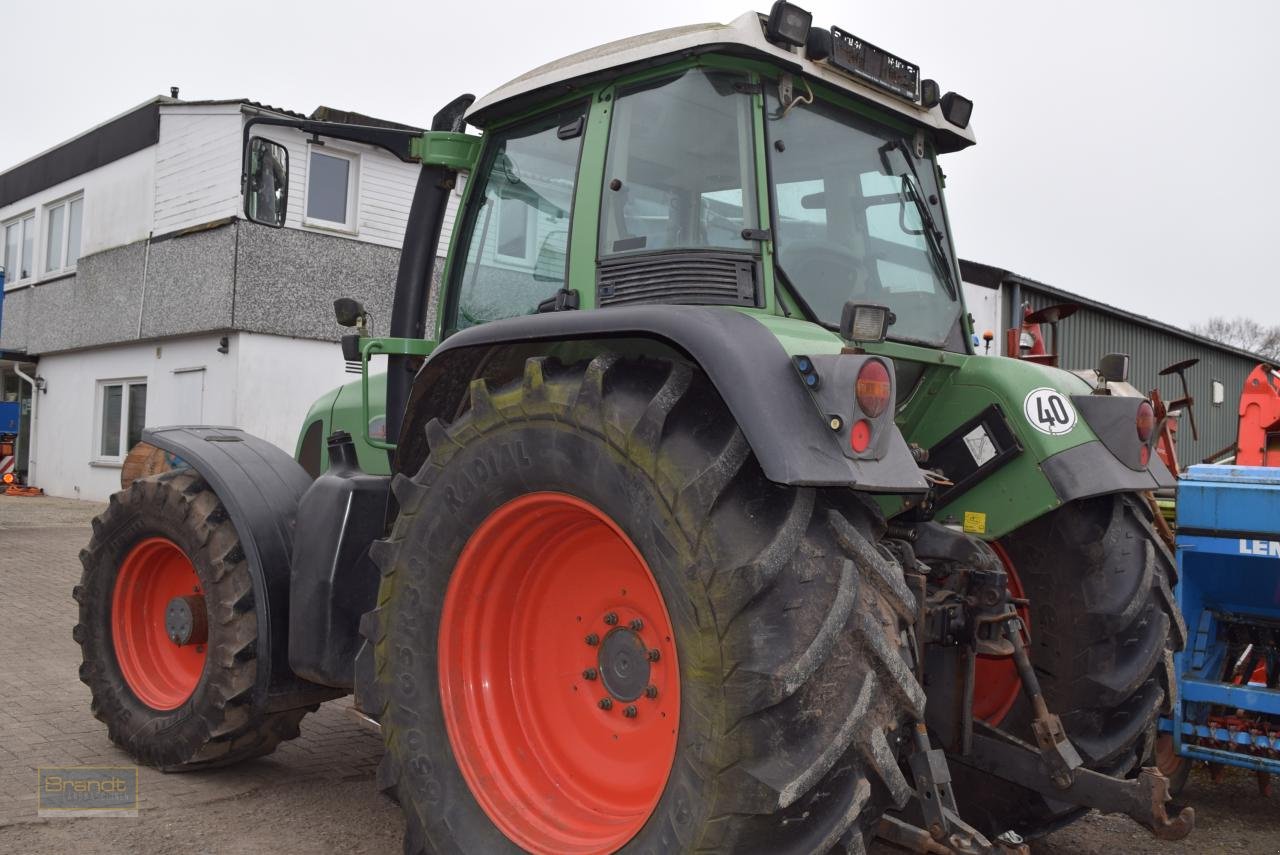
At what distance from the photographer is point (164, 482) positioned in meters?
4.38

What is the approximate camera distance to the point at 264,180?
157 inches

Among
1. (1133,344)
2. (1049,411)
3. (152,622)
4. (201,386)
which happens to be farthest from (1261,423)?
(1133,344)

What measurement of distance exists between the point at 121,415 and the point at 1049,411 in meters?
17.2

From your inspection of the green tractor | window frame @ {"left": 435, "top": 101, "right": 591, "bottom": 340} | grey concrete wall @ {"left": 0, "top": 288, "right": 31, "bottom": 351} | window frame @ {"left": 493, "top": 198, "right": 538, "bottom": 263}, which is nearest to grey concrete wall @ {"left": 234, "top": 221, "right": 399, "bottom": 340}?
grey concrete wall @ {"left": 0, "top": 288, "right": 31, "bottom": 351}

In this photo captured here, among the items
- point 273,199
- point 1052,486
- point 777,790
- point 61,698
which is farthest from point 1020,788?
point 61,698

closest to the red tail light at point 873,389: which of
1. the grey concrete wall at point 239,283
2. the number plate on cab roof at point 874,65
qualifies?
the number plate on cab roof at point 874,65

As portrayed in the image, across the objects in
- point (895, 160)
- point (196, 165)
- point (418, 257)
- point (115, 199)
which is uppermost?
point (196, 165)

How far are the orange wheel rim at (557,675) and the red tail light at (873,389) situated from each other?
0.70 m

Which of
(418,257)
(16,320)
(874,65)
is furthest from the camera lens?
(16,320)

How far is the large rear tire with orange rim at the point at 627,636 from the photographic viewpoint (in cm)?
236

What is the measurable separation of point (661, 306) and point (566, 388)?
318mm

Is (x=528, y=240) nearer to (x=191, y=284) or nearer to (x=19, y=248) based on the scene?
(x=191, y=284)

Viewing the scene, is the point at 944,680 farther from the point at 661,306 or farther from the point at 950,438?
the point at 661,306

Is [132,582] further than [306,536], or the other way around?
[132,582]
